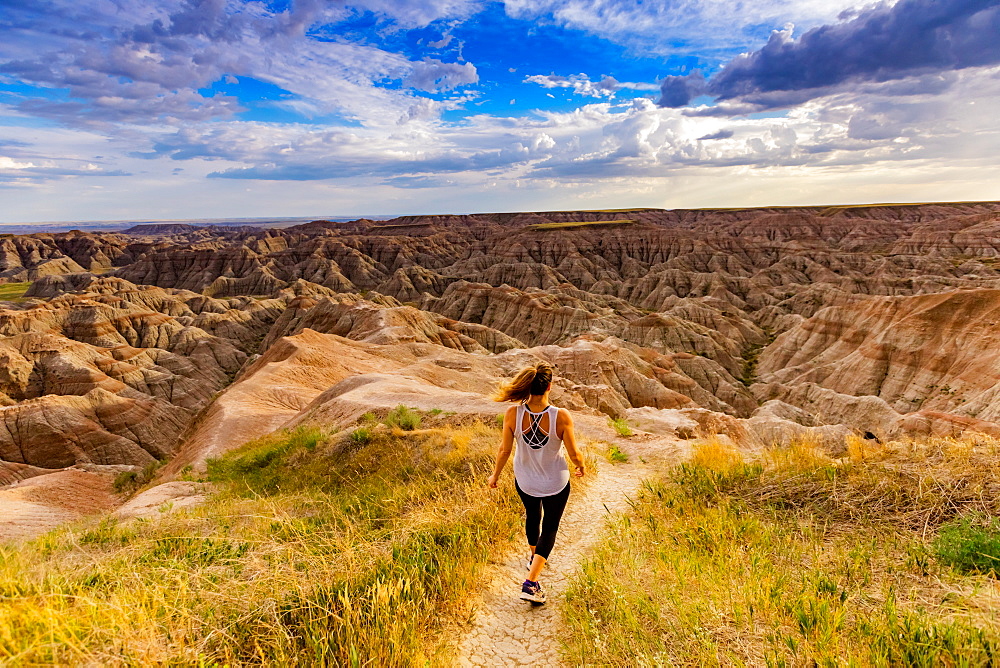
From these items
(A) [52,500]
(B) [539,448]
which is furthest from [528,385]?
(A) [52,500]

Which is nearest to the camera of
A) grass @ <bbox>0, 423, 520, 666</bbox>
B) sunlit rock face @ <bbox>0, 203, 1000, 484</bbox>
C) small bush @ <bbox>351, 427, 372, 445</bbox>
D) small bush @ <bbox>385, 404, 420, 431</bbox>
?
grass @ <bbox>0, 423, 520, 666</bbox>

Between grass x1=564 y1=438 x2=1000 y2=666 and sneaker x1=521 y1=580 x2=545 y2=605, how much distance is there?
29cm

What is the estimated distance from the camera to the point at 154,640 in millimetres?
2885

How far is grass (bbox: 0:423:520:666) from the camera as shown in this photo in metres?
2.92

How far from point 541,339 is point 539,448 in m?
59.4

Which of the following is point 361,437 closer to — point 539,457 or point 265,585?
point 265,585

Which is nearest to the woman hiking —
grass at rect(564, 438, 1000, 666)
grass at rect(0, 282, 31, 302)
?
grass at rect(564, 438, 1000, 666)

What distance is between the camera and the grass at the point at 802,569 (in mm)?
3092

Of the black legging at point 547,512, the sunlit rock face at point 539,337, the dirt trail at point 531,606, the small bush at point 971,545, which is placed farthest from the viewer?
the sunlit rock face at point 539,337

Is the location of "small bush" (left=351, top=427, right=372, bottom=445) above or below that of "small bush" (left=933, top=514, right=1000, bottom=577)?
below

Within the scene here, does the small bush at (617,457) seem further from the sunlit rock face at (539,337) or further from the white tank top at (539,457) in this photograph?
the sunlit rock face at (539,337)

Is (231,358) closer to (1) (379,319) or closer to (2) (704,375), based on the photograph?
(1) (379,319)

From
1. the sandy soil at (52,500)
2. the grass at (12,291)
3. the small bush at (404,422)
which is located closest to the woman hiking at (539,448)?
the small bush at (404,422)

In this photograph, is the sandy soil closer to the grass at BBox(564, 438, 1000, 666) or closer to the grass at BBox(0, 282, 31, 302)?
the grass at BBox(564, 438, 1000, 666)
